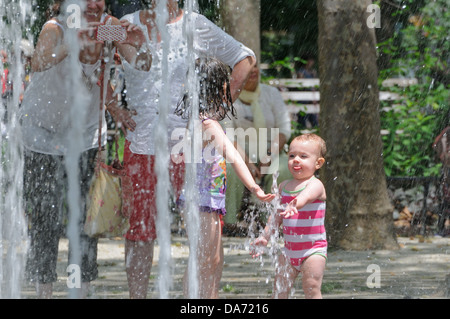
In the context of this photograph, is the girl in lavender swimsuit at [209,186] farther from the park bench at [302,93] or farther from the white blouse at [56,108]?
the park bench at [302,93]

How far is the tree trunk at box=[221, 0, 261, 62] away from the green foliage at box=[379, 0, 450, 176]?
1.87m

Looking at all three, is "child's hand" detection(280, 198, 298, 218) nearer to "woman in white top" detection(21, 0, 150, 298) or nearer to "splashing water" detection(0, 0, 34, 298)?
"woman in white top" detection(21, 0, 150, 298)

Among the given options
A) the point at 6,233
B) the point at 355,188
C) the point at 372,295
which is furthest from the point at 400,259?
the point at 6,233

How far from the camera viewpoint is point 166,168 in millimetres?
4289

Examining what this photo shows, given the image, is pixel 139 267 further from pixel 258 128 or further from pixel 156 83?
pixel 258 128

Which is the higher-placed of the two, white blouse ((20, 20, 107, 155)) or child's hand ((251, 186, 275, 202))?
white blouse ((20, 20, 107, 155))

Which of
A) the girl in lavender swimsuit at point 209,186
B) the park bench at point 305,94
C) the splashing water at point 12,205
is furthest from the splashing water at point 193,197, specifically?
the park bench at point 305,94

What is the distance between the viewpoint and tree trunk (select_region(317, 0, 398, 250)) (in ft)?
25.2

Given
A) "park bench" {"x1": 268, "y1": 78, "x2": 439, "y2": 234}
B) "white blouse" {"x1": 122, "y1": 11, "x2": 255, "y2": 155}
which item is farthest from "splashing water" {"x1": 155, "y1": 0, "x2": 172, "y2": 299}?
"park bench" {"x1": 268, "y1": 78, "x2": 439, "y2": 234}

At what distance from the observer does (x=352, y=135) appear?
7699mm
